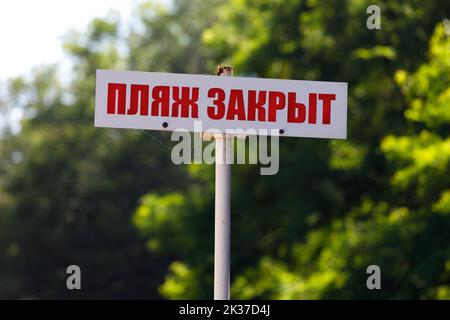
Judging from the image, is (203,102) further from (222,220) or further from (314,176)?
(314,176)

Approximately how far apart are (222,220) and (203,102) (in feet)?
1.67

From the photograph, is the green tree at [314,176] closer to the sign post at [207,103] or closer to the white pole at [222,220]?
the sign post at [207,103]

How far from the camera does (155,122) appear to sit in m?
4.26

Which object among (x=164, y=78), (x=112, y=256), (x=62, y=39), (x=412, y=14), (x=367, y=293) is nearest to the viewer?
(x=164, y=78)

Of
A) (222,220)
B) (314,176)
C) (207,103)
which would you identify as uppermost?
(314,176)

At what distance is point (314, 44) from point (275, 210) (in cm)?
376

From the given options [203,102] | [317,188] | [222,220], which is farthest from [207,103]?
[317,188]

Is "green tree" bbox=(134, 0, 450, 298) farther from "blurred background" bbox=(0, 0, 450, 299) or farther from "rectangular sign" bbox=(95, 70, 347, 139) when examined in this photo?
"rectangular sign" bbox=(95, 70, 347, 139)

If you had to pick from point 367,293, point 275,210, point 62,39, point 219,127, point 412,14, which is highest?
point 62,39

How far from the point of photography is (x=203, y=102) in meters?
4.26

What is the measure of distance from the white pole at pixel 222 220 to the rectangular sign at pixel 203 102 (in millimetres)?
109

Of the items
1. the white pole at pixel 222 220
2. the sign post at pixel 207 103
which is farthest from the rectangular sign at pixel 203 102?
the white pole at pixel 222 220

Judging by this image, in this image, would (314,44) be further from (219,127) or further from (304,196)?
(219,127)

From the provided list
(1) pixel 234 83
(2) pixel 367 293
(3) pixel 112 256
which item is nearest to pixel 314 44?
(2) pixel 367 293
